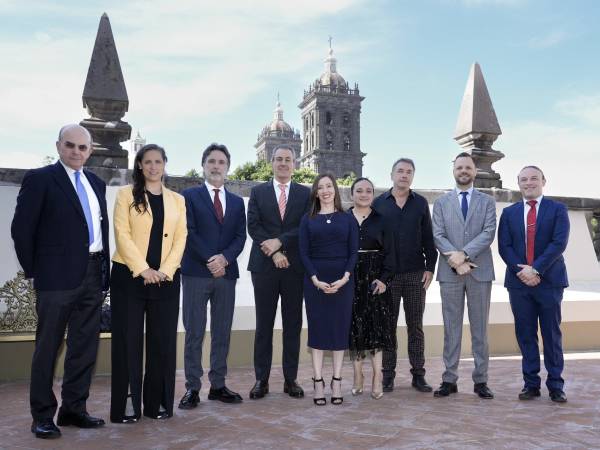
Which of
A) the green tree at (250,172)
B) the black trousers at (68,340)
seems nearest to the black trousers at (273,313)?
the black trousers at (68,340)

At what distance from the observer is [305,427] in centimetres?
390

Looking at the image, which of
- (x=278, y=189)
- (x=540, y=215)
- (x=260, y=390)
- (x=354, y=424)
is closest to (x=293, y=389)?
(x=260, y=390)

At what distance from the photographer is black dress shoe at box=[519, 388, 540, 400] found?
4645mm

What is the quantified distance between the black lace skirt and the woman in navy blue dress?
5.3 inches

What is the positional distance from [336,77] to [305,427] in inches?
3834

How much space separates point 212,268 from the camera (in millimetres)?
4523

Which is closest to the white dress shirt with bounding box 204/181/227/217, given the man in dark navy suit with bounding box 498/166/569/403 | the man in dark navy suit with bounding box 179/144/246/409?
the man in dark navy suit with bounding box 179/144/246/409

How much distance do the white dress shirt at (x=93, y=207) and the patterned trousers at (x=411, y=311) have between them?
2333 millimetres

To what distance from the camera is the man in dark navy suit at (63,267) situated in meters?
3.76

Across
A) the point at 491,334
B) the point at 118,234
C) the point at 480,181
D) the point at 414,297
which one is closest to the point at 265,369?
the point at 414,297

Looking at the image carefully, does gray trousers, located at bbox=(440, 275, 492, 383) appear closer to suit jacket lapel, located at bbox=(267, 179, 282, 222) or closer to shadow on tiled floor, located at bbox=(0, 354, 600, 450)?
shadow on tiled floor, located at bbox=(0, 354, 600, 450)

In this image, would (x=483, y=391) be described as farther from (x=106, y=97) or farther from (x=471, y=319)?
(x=106, y=97)

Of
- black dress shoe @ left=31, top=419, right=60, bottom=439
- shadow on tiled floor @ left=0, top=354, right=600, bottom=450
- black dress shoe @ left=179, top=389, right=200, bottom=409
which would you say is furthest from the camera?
black dress shoe @ left=179, top=389, right=200, bottom=409

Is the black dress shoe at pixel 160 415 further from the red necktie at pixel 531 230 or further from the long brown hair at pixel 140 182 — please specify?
the red necktie at pixel 531 230
